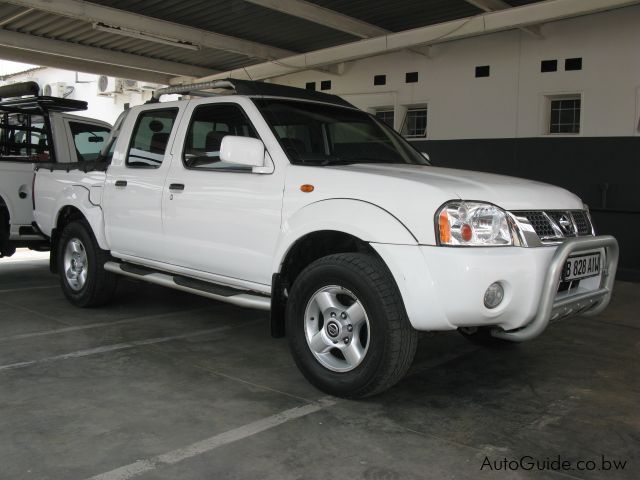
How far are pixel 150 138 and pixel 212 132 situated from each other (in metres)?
0.81

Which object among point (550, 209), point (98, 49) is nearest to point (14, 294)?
point (550, 209)

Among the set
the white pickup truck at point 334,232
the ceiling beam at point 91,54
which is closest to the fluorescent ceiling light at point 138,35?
the ceiling beam at point 91,54

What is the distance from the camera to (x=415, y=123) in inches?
472

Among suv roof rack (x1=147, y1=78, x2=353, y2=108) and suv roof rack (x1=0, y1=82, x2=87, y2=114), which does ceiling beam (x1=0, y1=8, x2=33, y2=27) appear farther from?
suv roof rack (x1=147, y1=78, x2=353, y2=108)

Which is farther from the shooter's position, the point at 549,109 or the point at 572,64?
the point at 549,109

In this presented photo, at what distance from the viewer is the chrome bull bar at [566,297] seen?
3.34 metres

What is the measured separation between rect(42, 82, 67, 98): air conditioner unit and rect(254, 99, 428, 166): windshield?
18911 mm

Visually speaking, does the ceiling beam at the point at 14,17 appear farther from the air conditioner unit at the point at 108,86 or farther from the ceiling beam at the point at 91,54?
the air conditioner unit at the point at 108,86

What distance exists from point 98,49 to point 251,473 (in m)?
11.8

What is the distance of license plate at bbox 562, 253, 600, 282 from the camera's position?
142 inches

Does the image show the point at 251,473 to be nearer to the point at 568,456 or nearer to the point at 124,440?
Result: the point at 124,440

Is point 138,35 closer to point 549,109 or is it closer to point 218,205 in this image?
point 549,109

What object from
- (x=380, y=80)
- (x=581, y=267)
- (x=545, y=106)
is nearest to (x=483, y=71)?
(x=545, y=106)

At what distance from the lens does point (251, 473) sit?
2.82 meters
